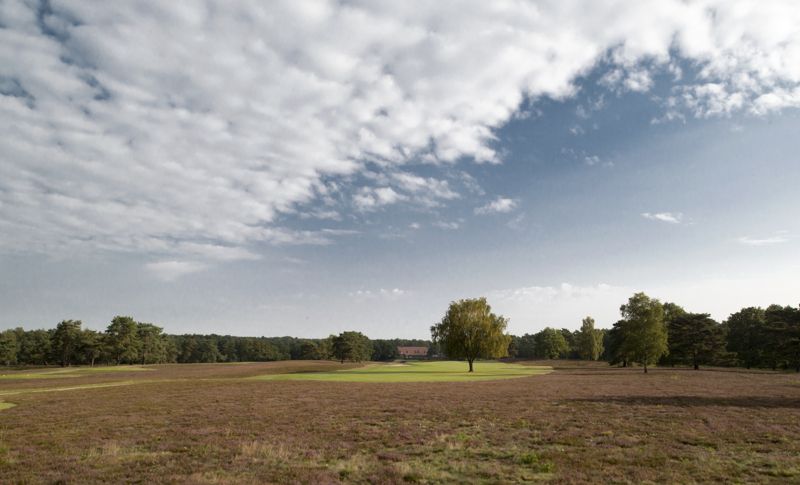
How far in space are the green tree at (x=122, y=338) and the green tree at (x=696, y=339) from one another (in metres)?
158

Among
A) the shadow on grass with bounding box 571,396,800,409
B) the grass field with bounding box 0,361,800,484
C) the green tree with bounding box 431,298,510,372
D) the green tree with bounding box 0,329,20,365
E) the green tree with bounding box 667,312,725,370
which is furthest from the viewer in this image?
the green tree with bounding box 0,329,20,365

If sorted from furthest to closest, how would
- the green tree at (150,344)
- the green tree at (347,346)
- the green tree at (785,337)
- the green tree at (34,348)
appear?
the green tree at (347,346) < the green tree at (150,344) < the green tree at (34,348) < the green tree at (785,337)

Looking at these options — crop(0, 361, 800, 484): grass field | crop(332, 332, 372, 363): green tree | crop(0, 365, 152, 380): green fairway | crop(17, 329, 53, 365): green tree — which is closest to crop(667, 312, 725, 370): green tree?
crop(0, 361, 800, 484): grass field

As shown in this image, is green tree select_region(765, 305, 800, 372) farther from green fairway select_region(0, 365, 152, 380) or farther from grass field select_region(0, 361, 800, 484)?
green fairway select_region(0, 365, 152, 380)

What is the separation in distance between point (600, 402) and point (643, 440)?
14736 mm

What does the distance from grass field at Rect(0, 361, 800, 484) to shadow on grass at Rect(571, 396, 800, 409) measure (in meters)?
0.16

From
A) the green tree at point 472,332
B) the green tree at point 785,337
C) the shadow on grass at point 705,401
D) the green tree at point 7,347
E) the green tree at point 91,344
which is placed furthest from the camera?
the green tree at point 7,347

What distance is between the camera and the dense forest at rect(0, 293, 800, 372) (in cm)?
7975

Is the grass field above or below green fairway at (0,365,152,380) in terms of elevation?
above

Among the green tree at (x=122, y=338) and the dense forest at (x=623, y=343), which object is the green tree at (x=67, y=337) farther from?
the green tree at (x=122, y=338)

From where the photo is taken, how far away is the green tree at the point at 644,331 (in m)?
76.6

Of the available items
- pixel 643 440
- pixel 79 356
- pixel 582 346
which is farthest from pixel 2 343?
pixel 582 346

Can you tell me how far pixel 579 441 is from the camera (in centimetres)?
1845

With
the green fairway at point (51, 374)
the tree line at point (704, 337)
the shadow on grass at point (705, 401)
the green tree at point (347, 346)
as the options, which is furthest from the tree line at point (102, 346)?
the shadow on grass at point (705, 401)
